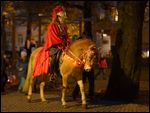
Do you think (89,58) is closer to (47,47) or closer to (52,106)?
(47,47)

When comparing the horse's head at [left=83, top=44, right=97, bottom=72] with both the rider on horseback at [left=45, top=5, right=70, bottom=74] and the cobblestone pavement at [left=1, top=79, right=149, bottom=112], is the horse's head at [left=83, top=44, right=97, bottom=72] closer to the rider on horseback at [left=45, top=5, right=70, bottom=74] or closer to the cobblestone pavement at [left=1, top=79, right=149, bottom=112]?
the rider on horseback at [left=45, top=5, right=70, bottom=74]

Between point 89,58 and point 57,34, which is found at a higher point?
point 57,34

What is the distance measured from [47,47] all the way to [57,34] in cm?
55

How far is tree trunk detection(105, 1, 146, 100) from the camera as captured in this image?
60.7ft

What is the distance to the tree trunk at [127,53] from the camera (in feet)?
60.7

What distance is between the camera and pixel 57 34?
14.5 m

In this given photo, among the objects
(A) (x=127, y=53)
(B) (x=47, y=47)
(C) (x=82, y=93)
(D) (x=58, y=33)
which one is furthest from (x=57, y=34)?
(A) (x=127, y=53)

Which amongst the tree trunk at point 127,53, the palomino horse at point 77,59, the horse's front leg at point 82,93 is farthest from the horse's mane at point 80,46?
→ the tree trunk at point 127,53

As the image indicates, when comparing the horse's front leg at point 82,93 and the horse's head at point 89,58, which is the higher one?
the horse's head at point 89,58

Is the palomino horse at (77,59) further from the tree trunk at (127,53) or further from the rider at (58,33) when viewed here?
the tree trunk at (127,53)

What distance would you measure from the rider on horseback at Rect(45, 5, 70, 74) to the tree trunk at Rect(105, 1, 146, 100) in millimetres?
4325

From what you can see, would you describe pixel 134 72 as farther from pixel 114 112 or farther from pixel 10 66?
pixel 10 66

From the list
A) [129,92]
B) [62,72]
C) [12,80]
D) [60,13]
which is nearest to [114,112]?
[62,72]

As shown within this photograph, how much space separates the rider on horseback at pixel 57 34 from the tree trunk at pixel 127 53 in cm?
432
